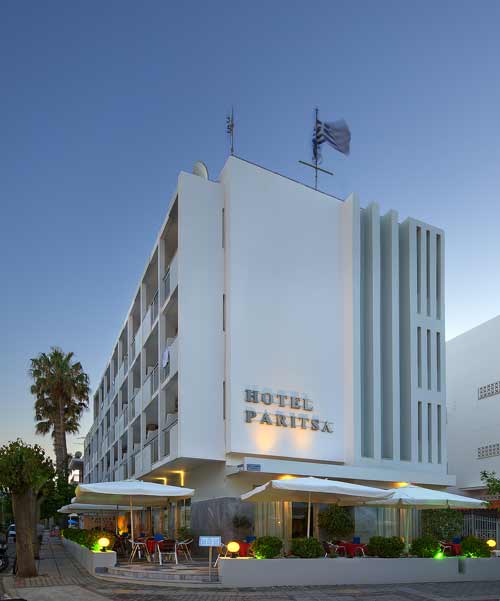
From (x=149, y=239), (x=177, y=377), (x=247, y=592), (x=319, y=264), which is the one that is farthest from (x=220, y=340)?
(x=149, y=239)

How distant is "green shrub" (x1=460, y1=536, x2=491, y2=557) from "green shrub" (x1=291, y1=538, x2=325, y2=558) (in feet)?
19.0

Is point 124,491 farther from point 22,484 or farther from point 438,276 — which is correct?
point 438,276

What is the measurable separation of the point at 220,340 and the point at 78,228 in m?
13.2

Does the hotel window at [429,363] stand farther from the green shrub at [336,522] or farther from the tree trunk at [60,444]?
the tree trunk at [60,444]

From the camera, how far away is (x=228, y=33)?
24359 millimetres

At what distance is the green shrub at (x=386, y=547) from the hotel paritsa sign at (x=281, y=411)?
7.37m

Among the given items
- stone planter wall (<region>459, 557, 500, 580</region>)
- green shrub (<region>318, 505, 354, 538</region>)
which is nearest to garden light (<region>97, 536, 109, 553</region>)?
green shrub (<region>318, 505, 354, 538</region>)

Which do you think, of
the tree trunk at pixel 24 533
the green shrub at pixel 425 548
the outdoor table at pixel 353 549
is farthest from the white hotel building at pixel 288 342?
the tree trunk at pixel 24 533

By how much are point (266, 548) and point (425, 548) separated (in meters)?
5.82

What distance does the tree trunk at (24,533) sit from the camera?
20.2 meters

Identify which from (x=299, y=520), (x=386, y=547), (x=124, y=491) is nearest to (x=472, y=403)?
(x=299, y=520)

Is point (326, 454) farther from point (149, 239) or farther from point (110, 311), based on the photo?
point (110, 311)

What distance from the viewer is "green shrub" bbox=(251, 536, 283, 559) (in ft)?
63.7

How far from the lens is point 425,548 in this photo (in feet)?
72.4
